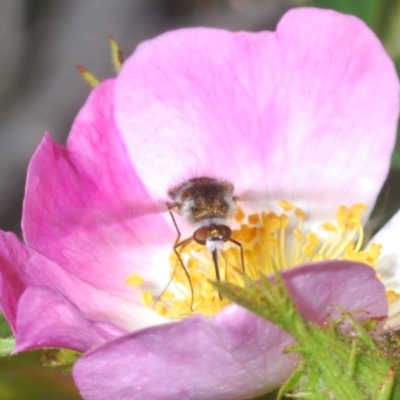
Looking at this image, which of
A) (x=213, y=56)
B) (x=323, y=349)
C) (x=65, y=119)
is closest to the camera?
(x=323, y=349)

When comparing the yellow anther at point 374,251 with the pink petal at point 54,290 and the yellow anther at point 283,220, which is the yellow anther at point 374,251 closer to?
the yellow anther at point 283,220

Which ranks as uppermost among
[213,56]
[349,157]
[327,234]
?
[213,56]

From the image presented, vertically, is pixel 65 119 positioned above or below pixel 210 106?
below

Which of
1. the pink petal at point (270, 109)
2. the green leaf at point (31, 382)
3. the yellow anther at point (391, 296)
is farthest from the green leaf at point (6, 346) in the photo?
the yellow anther at point (391, 296)

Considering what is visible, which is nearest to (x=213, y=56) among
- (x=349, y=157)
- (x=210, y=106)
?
(x=210, y=106)

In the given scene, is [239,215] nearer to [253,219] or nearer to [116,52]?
[253,219]

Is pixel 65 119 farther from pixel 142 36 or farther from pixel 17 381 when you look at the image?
pixel 17 381

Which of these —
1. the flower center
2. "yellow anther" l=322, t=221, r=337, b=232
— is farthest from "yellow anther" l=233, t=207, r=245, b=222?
"yellow anther" l=322, t=221, r=337, b=232
